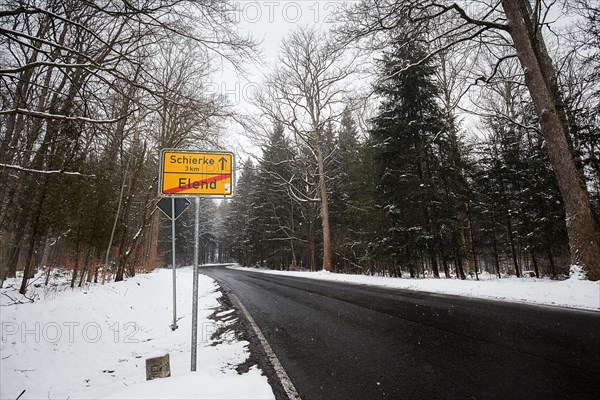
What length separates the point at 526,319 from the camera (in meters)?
4.36

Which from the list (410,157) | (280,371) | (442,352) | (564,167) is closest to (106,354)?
(280,371)

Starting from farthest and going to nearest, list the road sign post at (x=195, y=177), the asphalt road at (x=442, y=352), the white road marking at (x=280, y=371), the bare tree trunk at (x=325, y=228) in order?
the bare tree trunk at (x=325, y=228) → the road sign post at (x=195, y=177) → the white road marking at (x=280, y=371) → the asphalt road at (x=442, y=352)

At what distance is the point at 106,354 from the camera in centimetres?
487

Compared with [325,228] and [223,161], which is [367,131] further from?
[223,161]

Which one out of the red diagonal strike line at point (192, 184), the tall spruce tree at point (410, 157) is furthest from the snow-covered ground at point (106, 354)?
the tall spruce tree at point (410, 157)

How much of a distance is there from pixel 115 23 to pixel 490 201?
21705 millimetres

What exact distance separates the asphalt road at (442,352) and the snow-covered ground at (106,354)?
1.99 ft

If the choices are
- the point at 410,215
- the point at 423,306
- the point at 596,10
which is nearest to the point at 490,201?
the point at 410,215

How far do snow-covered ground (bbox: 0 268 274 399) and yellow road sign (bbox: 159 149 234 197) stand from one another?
1.88 metres

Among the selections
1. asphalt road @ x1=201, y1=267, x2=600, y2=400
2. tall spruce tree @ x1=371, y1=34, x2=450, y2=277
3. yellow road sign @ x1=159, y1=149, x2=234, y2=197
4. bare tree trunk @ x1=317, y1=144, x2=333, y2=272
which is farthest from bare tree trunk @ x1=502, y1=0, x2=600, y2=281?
bare tree trunk @ x1=317, y1=144, x2=333, y2=272

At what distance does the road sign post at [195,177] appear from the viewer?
120 inches

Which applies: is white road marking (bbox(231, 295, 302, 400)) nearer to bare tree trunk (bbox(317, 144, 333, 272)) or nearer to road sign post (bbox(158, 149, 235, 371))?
road sign post (bbox(158, 149, 235, 371))

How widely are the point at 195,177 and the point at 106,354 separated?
4.16 meters

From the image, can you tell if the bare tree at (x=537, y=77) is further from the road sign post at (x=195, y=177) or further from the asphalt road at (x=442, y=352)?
the road sign post at (x=195, y=177)
